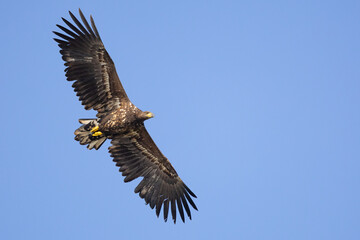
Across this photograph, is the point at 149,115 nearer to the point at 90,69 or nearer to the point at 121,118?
the point at 121,118

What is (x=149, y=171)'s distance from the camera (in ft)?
63.7

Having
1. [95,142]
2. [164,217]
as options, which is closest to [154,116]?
[95,142]

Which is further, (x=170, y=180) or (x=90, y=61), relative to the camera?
(x=170, y=180)

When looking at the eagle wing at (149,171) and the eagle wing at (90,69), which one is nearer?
the eagle wing at (90,69)

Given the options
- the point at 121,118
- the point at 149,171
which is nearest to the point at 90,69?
the point at 121,118

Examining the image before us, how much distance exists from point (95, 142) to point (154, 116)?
2045mm

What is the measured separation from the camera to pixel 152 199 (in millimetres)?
19094

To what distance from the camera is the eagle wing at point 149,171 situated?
1908 centimetres

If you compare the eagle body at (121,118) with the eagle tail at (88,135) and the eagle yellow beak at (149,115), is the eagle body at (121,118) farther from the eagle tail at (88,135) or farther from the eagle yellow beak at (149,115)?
the eagle tail at (88,135)

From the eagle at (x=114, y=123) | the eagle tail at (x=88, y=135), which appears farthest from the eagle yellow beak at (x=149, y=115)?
the eagle tail at (x=88, y=135)

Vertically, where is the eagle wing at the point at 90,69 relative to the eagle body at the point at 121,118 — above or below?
above

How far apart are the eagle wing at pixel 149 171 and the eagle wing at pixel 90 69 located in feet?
4.39

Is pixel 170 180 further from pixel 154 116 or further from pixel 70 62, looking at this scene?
pixel 70 62


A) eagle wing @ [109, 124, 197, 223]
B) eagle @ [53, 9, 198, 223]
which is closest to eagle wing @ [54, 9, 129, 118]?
eagle @ [53, 9, 198, 223]
